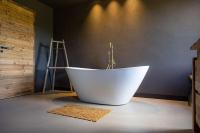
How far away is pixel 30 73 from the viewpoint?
3896 millimetres

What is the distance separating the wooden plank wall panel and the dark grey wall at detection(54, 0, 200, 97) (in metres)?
1.02

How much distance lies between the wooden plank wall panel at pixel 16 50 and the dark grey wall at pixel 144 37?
3.34 ft

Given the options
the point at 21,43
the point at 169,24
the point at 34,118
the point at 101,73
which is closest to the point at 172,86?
the point at 169,24

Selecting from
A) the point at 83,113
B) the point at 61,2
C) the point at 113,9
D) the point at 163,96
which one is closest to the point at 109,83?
the point at 83,113

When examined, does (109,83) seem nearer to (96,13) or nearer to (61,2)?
(96,13)

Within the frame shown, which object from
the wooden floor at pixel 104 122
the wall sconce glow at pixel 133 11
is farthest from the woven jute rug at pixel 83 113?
the wall sconce glow at pixel 133 11

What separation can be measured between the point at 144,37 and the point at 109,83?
1.48 m

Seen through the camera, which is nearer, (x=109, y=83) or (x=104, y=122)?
(x=104, y=122)

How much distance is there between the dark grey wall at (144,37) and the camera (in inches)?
133

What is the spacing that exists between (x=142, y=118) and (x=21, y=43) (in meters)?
2.81

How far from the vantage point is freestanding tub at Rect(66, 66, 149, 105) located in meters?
2.73

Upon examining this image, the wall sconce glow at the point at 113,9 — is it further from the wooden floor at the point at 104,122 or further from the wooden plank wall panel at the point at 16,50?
the wooden floor at the point at 104,122

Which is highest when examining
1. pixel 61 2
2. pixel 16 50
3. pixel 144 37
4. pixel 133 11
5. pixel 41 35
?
pixel 61 2

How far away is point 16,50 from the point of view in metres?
3.49
